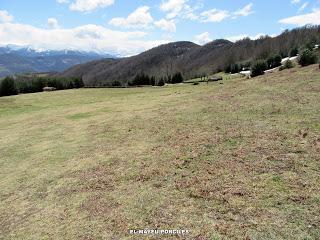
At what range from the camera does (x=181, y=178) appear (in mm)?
15297

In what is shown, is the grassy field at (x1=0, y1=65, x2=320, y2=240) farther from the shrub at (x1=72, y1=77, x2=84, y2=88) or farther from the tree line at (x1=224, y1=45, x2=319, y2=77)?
the shrub at (x1=72, y1=77, x2=84, y2=88)

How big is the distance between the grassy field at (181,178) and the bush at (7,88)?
80.2 m

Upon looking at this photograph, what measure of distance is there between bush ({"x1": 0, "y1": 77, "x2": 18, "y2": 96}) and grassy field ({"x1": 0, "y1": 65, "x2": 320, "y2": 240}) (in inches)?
3156

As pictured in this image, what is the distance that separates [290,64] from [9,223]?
46.8 m

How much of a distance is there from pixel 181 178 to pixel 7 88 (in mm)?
96702

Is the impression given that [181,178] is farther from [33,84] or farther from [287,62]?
[33,84]

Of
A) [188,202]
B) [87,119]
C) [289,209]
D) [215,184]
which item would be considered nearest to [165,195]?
[188,202]

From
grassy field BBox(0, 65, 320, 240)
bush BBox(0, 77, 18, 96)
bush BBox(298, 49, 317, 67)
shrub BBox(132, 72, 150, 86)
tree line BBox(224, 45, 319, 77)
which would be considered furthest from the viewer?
shrub BBox(132, 72, 150, 86)

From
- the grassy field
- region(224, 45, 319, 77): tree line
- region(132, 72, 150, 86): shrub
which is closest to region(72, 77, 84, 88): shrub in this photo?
region(132, 72, 150, 86): shrub

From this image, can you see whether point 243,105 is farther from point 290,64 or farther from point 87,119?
point 290,64

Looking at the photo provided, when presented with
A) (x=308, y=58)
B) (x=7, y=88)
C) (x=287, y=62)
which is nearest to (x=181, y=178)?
(x=308, y=58)

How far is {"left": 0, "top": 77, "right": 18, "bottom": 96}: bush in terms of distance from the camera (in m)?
100

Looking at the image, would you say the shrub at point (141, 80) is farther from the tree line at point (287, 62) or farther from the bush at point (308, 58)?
the bush at point (308, 58)

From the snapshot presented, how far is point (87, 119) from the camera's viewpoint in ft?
123
